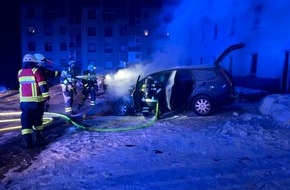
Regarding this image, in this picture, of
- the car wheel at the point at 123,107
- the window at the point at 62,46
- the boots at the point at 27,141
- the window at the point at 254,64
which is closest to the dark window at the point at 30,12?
the window at the point at 62,46

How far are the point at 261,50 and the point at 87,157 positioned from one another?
15.0 meters

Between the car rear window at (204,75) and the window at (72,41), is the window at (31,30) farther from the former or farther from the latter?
the car rear window at (204,75)

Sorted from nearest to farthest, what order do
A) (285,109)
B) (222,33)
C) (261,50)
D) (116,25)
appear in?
1. (285,109)
2. (261,50)
3. (222,33)
4. (116,25)

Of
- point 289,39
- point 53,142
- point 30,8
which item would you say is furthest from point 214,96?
point 30,8

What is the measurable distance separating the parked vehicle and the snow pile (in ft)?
3.86

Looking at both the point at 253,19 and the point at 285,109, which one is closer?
the point at 285,109

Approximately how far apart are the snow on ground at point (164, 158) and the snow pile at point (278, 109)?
0.13 ft

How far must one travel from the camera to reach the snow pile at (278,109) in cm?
724

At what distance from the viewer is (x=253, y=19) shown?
17.0 metres

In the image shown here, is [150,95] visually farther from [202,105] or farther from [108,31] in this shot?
[108,31]

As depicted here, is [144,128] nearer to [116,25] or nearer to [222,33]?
[222,33]

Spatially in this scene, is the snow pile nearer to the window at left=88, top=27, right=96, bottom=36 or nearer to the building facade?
the building facade

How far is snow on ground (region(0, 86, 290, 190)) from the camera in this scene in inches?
151

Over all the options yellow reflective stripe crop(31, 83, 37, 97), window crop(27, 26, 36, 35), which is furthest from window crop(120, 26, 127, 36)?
yellow reflective stripe crop(31, 83, 37, 97)
